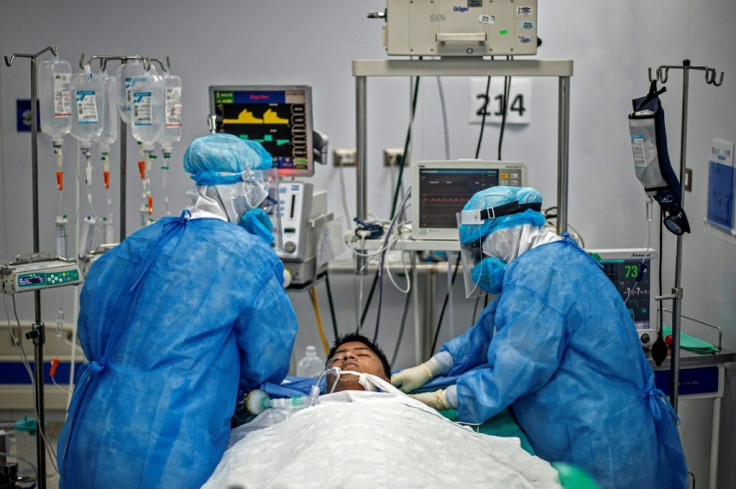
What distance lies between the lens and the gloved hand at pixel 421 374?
120 inches

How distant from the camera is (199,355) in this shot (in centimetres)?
245

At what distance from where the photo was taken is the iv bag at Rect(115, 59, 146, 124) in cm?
341

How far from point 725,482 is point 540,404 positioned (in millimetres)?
998

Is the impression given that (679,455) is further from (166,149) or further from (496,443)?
(166,149)

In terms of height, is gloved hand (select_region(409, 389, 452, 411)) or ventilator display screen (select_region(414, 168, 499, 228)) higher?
ventilator display screen (select_region(414, 168, 499, 228))

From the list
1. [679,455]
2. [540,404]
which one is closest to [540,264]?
[540,404]

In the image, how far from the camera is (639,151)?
3033 mm

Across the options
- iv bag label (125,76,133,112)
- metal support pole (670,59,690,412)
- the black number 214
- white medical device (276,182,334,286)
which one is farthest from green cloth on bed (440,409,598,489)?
the black number 214

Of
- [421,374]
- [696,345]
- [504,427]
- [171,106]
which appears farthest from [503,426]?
[171,106]

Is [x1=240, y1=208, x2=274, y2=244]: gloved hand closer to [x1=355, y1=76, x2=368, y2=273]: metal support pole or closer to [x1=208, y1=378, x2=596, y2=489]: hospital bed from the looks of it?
[x1=208, y1=378, x2=596, y2=489]: hospital bed

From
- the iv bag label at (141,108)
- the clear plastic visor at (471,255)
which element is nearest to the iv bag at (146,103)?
the iv bag label at (141,108)

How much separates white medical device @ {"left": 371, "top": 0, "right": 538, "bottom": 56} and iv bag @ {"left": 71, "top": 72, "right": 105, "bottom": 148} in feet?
3.56

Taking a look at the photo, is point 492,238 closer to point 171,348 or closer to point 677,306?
point 677,306

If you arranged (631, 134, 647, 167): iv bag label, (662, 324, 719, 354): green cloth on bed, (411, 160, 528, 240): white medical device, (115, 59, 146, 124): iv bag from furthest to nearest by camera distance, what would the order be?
(411, 160, 528, 240): white medical device < (115, 59, 146, 124): iv bag < (662, 324, 719, 354): green cloth on bed < (631, 134, 647, 167): iv bag label
